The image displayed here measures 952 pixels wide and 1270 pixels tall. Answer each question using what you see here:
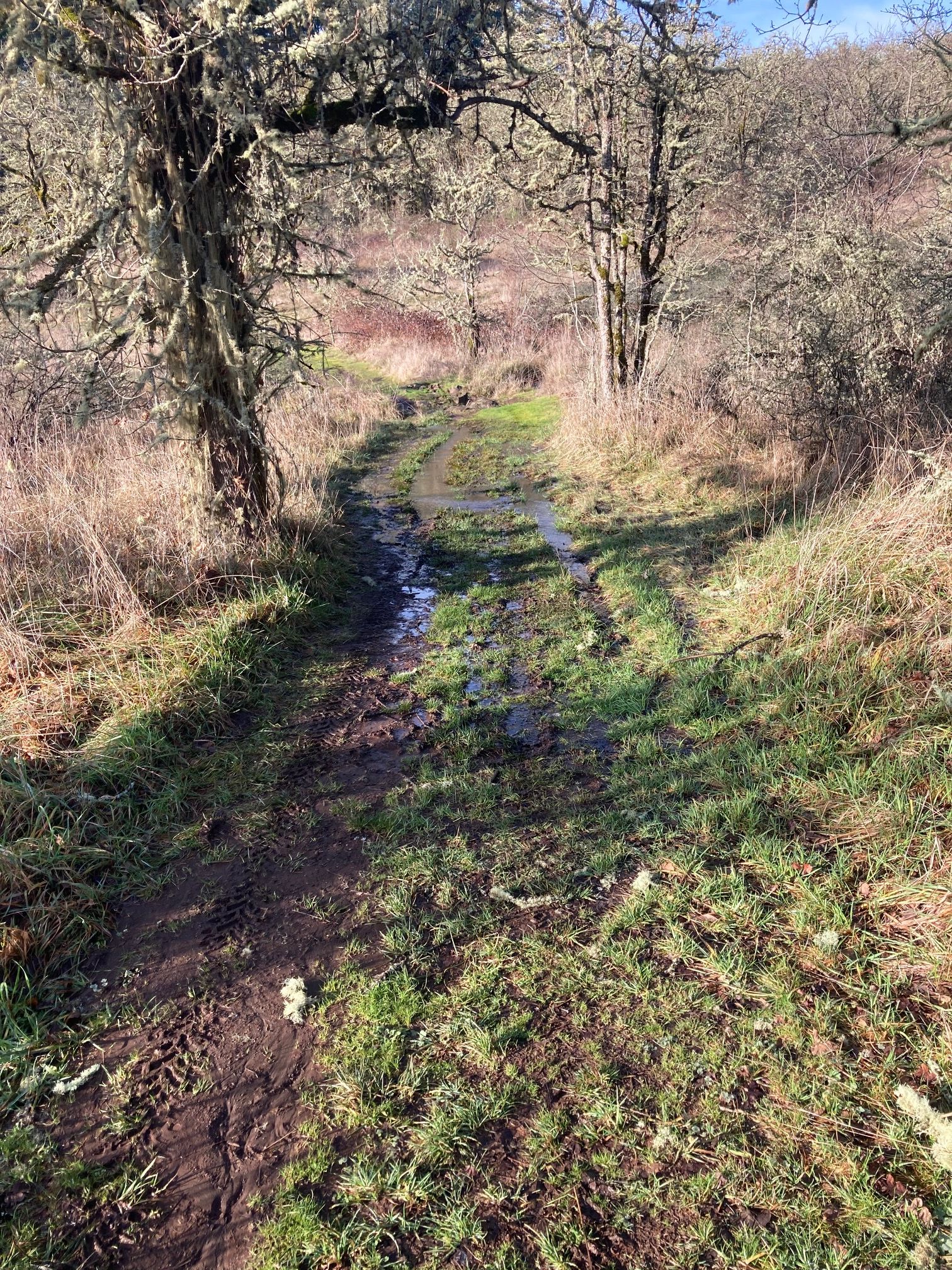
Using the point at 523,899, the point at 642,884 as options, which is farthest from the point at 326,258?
the point at 642,884

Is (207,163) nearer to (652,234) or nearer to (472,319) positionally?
(652,234)

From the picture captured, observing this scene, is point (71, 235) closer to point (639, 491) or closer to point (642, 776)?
point (642, 776)

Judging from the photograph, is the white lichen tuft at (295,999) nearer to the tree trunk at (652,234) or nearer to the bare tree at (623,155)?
the bare tree at (623,155)

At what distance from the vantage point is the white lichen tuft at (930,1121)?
249 centimetres

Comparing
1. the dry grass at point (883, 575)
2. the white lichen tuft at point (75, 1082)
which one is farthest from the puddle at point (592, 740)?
the white lichen tuft at point (75, 1082)

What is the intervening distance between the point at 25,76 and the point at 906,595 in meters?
7.29

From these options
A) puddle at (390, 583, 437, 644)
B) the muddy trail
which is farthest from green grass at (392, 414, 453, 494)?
the muddy trail

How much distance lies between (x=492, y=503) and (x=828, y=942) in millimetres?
A: 8112

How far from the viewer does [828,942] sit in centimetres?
331

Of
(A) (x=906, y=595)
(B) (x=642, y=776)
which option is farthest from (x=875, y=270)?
(B) (x=642, y=776)

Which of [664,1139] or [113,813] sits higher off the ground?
[113,813]

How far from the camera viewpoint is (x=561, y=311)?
18.5 meters

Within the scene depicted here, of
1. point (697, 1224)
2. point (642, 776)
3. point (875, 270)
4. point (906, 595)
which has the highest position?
point (875, 270)

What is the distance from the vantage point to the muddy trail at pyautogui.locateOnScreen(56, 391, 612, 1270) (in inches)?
103
